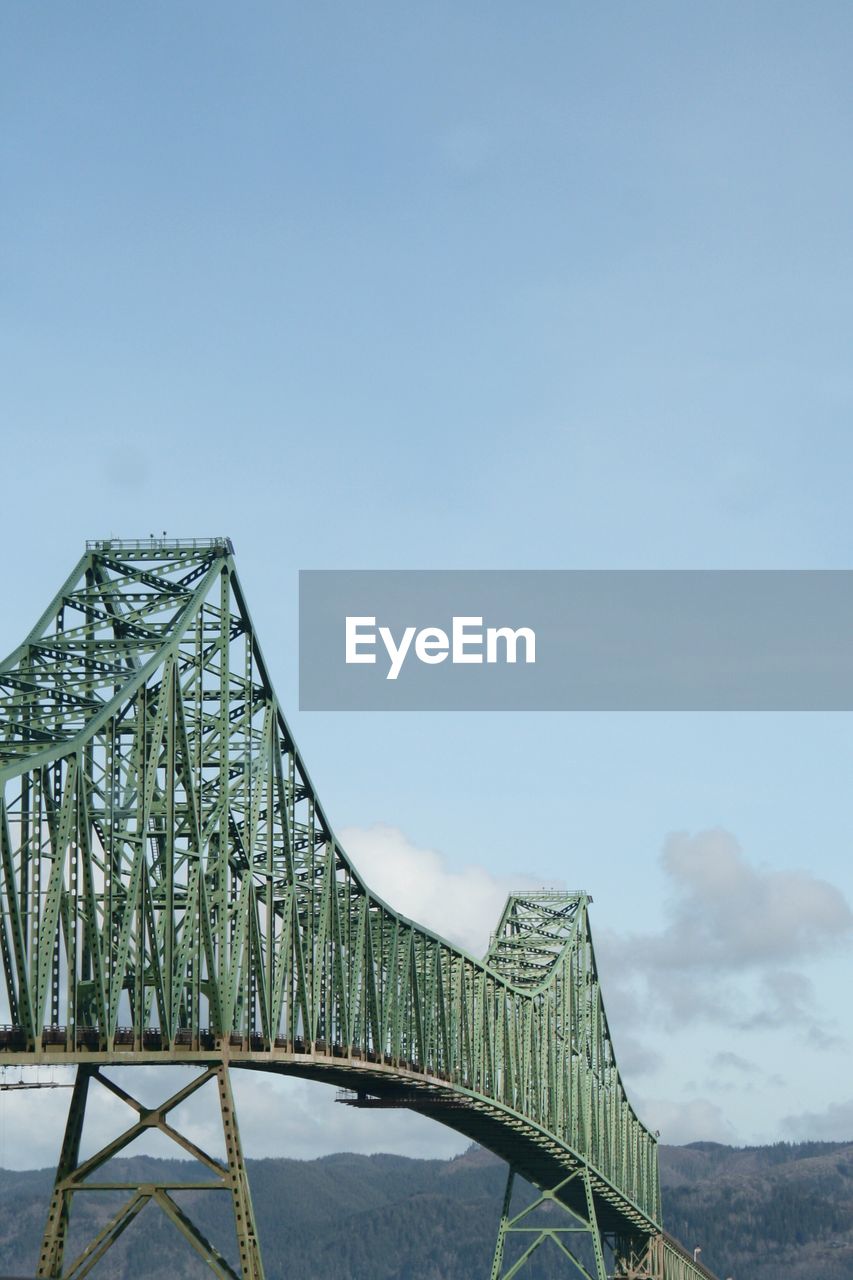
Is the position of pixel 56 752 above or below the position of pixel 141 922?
above

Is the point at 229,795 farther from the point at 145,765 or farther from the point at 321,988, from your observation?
the point at 321,988

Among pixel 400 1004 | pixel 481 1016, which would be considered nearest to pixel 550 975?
pixel 481 1016

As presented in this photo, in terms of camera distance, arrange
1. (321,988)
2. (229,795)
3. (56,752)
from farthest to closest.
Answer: (321,988)
(229,795)
(56,752)

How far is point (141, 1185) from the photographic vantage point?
82750 millimetres

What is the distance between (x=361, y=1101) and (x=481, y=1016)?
28.2 m

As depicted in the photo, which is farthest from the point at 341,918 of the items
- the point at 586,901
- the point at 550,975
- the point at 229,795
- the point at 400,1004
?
the point at 586,901

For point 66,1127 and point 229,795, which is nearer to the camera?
point 66,1127

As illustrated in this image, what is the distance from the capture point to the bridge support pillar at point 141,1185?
8281cm

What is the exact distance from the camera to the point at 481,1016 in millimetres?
155750

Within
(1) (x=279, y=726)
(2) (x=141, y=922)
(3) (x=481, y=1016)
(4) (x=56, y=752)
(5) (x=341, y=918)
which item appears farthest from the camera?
(3) (x=481, y=1016)

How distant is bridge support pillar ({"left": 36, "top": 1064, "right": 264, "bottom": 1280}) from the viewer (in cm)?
8281

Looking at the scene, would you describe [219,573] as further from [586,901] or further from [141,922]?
[586,901]

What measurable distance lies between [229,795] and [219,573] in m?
10.1

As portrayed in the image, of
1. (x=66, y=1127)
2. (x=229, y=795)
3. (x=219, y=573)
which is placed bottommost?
(x=66, y=1127)
